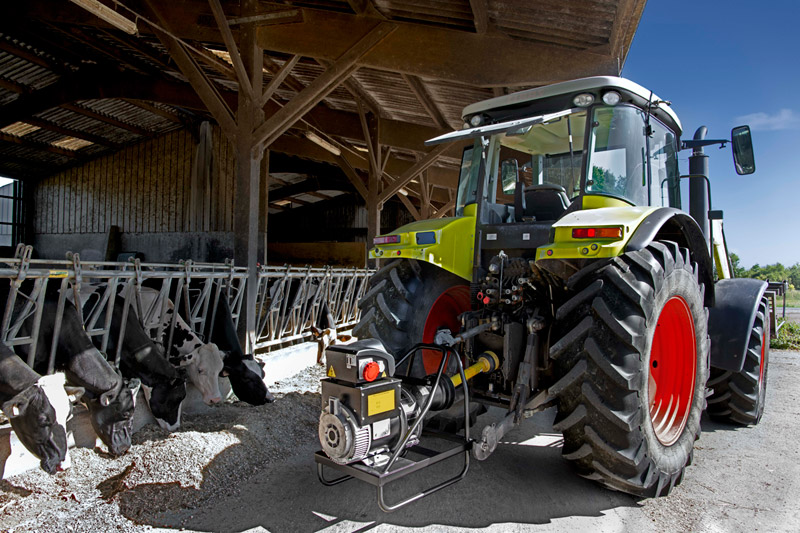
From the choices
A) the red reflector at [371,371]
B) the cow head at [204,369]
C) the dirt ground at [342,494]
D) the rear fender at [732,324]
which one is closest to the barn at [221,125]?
the cow head at [204,369]

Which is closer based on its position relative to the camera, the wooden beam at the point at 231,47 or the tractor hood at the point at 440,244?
the tractor hood at the point at 440,244

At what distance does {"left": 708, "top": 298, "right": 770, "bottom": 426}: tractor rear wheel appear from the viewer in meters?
4.14

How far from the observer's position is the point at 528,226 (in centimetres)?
334

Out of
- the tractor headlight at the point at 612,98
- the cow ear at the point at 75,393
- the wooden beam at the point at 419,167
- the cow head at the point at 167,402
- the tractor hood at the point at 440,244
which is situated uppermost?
the wooden beam at the point at 419,167

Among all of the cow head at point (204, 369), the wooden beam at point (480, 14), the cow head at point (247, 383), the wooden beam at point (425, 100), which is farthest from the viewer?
the wooden beam at point (425, 100)

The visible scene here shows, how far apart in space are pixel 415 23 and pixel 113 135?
10424 millimetres

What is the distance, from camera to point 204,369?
15.2 feet

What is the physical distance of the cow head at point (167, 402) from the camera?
4020mm

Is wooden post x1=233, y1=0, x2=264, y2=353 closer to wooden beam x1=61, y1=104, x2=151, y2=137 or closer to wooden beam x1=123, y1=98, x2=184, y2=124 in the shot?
wooden beam x1=123, y1=98, x2=184, y2=124

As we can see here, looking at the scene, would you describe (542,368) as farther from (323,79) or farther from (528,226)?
(323,79)

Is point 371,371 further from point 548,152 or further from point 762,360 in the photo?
point 762,360

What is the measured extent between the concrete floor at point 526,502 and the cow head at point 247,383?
4.13ft

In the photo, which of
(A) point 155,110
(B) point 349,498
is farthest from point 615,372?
(A) point 155,110

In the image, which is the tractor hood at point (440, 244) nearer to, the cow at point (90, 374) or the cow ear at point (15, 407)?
the cow at point (90, 374)
